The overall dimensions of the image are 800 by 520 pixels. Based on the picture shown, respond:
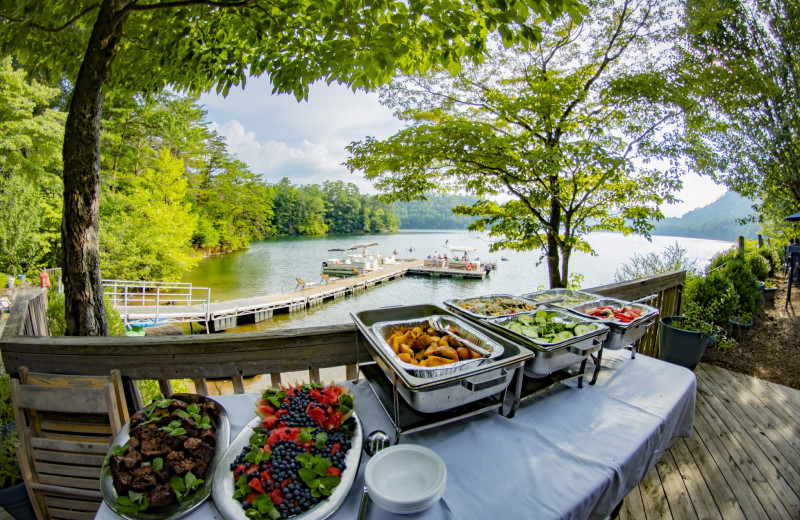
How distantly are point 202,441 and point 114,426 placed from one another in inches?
22.3

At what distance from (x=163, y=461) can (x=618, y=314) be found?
207 centimetres

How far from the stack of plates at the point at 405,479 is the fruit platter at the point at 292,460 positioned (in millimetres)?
74

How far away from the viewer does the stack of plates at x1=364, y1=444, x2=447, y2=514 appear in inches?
30.7

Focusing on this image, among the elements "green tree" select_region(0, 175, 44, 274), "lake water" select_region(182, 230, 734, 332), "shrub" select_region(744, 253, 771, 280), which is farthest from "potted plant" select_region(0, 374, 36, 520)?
"green tree" select_region(0, 175, 44, 274)

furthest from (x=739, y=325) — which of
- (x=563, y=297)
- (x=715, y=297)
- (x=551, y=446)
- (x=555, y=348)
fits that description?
(x=551, y=446)

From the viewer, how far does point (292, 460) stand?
873 millimetres

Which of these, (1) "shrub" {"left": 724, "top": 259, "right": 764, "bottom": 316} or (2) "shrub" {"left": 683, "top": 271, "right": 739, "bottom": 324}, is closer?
(2) "shrub" {"left": 683, "top": 271, "right": 739, "bottom": 324}

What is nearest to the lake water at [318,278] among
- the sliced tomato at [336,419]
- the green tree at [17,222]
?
the green tree at [17,222]

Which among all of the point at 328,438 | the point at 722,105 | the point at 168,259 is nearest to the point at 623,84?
the point at 722,105

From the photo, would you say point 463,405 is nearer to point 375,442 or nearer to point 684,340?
point 375,442

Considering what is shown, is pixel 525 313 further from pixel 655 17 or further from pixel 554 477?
pixel 655 17

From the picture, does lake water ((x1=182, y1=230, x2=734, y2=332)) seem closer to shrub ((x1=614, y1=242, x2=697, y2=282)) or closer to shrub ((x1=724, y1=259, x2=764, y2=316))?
shrub ((x1=614, y1=242, x2=697, y2=282))

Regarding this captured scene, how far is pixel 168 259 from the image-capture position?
1681cm

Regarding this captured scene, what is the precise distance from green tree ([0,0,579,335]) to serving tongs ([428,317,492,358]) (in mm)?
1405
